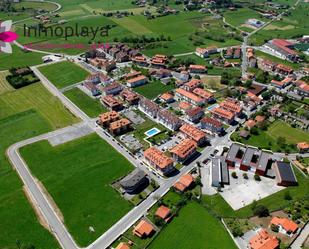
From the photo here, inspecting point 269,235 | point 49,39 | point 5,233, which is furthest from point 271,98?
point 49,39

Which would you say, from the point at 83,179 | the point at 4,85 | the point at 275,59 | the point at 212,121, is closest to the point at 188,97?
the point at 212,121

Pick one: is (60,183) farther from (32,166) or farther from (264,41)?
(264,41)

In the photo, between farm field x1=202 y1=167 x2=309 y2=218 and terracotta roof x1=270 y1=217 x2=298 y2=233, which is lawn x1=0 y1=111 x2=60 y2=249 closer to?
farm field x1=202 y1=167 x2=309 y2=218

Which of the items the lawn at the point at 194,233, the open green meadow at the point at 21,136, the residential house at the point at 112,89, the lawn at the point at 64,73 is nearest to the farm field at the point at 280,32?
the residential house at the point at 112,89

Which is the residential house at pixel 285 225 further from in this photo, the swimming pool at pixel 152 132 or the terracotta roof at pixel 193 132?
the swimming pool at pixel 152 132

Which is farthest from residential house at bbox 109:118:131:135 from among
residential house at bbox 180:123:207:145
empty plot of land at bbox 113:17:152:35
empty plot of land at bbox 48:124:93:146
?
empty plot of land at bbox 113:17:152:35

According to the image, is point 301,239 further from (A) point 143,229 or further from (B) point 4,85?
(B) point 4,85
